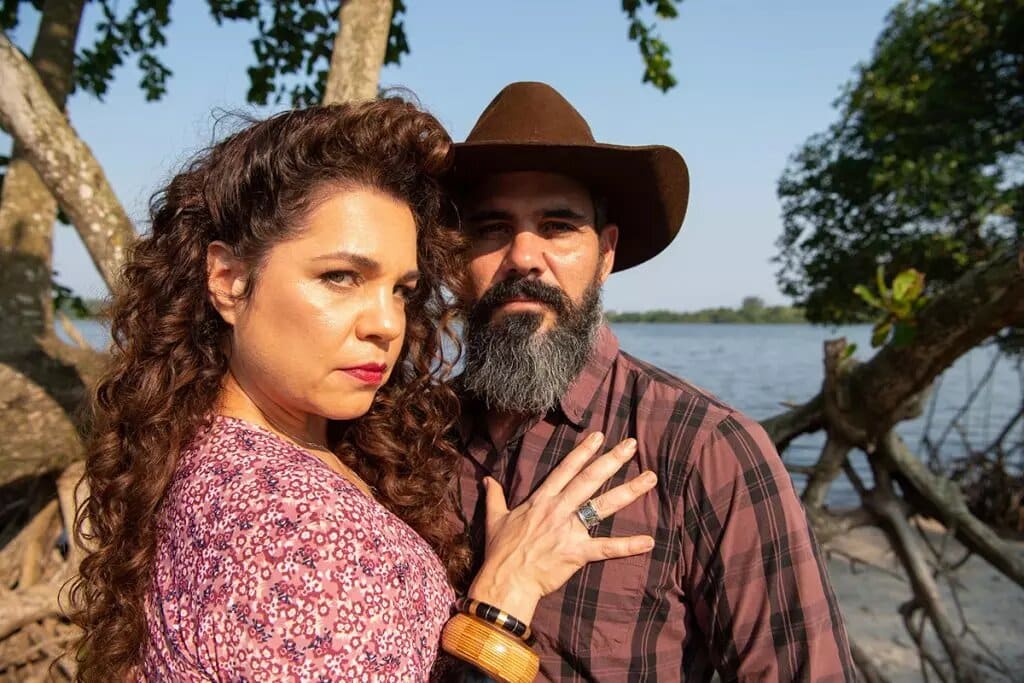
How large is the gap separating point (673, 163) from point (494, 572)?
1316 millimetres

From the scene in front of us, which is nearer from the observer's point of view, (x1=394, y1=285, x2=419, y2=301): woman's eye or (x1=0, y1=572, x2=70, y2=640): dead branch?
(x1=394, y1=285, x2=419, y2=301): woman's eye

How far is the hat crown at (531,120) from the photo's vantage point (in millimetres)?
2189

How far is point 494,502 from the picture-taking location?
2139 mm

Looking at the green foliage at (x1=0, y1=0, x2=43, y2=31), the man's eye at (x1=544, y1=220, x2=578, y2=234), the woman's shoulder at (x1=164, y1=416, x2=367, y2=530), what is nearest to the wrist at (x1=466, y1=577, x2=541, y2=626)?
the woman's shoulder at (x1=164, y1=416, x2=367, y2=530)

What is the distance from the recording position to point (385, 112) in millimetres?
1920

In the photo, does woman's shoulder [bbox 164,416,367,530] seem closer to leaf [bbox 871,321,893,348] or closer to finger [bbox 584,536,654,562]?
finger [bbox 584,536,654,562]

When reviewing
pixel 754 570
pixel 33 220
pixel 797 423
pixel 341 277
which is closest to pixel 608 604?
pixel 754 570

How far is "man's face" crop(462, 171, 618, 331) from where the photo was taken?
226 centimetres

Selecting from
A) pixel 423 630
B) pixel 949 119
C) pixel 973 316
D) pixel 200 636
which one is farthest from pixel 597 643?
pixel 949 119

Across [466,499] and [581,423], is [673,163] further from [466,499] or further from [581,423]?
[466,499]

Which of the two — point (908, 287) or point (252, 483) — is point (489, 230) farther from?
point (908, 287)

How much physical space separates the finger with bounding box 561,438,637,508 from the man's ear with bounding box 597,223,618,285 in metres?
0.69

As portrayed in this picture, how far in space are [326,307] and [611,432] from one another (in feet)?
2.91

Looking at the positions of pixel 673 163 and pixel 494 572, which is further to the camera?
pixel 673 163
